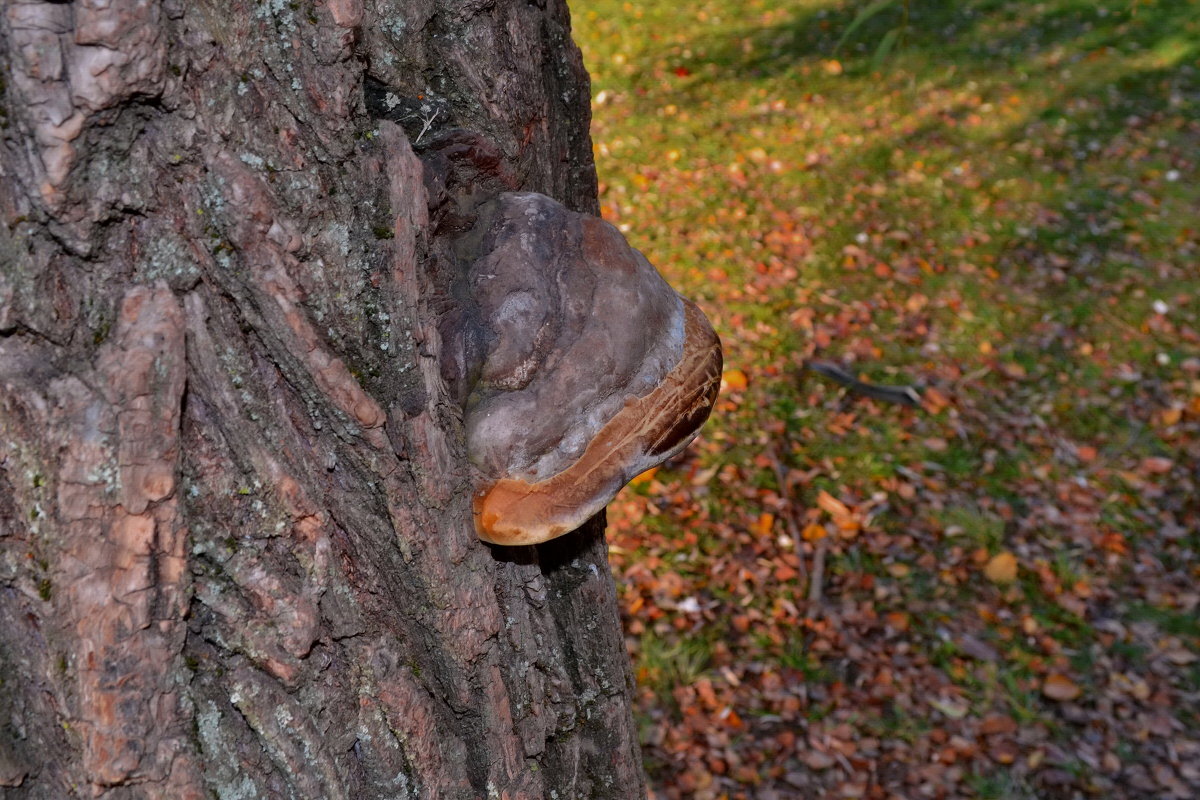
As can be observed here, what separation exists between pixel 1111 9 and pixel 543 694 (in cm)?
1262

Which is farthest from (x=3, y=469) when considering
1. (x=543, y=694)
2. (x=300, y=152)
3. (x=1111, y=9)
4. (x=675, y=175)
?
(x=1111, y=9)

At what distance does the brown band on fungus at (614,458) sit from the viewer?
153 cm

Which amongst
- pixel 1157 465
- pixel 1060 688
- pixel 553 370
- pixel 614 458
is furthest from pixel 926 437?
pixel 553 370

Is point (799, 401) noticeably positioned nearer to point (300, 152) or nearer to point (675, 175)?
point (675, 175)

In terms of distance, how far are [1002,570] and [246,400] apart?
479 centimetres

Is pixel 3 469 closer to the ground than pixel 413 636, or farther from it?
farther from it

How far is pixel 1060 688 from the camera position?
15.0 ft

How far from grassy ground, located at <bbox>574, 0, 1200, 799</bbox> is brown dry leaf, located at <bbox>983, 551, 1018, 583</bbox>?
19 millimetres

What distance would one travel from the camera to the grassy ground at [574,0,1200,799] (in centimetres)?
450

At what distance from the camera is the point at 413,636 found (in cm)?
153

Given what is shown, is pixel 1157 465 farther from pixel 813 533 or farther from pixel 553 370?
pixel 553 370

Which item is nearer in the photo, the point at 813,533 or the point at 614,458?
the point at 614,458

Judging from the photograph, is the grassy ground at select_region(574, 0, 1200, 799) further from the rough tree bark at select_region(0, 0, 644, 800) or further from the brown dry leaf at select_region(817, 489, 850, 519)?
the rough tree bark at select_region(0, 0, 644, 800)

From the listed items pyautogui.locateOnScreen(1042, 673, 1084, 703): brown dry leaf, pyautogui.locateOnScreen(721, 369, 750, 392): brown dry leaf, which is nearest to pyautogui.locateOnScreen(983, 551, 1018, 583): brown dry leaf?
pyautogui.locateOnScreen(1042, 673, 1084, 703): brown dry leaf
